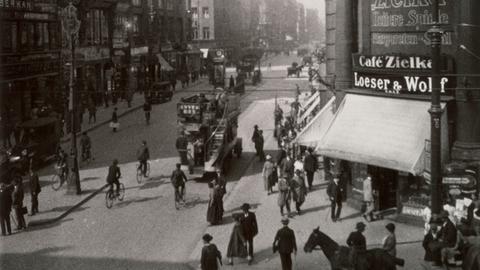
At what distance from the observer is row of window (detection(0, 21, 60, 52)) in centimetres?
3619

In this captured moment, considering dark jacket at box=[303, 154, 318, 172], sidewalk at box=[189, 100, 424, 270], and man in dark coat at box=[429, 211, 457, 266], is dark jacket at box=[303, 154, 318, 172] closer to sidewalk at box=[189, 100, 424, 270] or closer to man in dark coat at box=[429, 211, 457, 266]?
sidewalk at box=[189, 100, 424, 270]

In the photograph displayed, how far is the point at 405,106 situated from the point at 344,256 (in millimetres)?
6701

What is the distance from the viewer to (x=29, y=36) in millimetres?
39250

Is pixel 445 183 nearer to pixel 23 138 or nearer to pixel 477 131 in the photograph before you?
pixel 477 131

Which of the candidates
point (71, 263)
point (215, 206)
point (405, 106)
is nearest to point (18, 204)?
point (71, 263)

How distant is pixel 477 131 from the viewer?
17.3 metres

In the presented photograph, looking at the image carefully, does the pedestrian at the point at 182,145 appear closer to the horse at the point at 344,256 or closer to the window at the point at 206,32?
the horse at the point at 344,256

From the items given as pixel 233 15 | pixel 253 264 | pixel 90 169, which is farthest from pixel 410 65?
pixel 233 15

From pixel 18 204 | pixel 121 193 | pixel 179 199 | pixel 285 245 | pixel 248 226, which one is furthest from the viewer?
pixel 121 193

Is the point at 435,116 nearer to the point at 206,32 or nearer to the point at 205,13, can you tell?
the point at 206,32

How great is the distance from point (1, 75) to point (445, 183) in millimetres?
26274

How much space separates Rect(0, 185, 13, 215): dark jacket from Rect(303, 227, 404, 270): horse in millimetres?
8659

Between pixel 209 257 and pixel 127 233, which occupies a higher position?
pixel 209 257

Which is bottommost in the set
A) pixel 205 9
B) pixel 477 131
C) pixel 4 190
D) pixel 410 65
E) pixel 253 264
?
pixel 253 264
